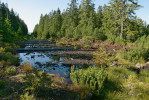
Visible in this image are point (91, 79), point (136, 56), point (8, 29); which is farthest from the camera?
point (8, 29)

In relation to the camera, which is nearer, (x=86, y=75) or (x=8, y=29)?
(x=86, y=75)

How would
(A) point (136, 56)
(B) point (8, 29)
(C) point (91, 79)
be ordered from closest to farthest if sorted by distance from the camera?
(C) point (91, 79) < (A) point (136, 56) < (B) point (8, 29)

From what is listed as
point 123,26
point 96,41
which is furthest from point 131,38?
point 96,41

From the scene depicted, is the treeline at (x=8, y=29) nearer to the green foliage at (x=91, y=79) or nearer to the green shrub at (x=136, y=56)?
the green foliage at (x=91, y=79)

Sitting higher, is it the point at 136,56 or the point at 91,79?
the point at 136,56

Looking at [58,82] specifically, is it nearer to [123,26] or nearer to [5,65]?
[5,65]

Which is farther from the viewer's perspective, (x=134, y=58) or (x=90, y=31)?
(x=90, y=31)

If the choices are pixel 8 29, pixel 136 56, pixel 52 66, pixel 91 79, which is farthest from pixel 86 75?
pixel 8 29

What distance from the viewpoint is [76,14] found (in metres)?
42.4

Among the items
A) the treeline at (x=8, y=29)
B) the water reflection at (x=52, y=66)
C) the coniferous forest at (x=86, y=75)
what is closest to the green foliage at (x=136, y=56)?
the coniferous forest at (x=86, y=75)

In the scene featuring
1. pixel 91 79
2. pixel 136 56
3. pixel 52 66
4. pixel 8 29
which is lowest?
pixel 52 66

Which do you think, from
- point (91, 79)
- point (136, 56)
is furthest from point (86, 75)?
point (136, 56)

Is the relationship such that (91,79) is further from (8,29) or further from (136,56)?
(8,29)

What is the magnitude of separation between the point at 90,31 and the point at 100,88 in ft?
73.0
